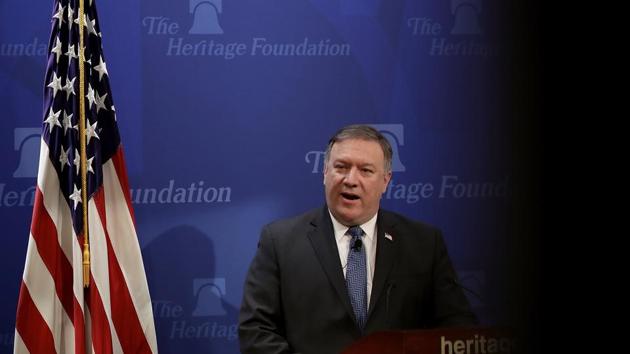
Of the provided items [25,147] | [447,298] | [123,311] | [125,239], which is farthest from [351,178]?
[25,147]

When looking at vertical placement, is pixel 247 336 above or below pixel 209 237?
below

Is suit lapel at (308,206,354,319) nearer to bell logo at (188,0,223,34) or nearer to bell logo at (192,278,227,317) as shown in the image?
bell logo at (192,278,227,317)

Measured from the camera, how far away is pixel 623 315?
0.26 m

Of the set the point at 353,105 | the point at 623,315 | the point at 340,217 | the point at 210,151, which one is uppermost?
the point at 353,105

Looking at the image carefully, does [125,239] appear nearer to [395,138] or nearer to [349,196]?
[349,196]

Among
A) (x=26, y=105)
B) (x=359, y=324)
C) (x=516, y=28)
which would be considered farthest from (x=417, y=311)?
(x=516, y=28)

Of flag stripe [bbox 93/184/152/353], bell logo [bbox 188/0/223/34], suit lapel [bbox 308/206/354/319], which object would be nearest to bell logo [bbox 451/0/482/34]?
bell logo [bbox 188/0/223/34]

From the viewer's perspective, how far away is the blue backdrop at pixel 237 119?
12.5ft

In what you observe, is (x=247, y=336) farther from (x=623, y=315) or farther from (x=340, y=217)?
(x=623, y=315)

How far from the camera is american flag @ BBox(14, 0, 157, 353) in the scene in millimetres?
3281

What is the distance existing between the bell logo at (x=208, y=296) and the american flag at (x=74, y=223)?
19.5 inches

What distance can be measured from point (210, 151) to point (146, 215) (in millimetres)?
484

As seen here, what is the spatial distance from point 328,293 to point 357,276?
14 cm

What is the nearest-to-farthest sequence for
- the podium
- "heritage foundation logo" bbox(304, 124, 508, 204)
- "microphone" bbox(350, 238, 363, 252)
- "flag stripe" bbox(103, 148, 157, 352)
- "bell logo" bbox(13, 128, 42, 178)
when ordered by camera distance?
the podium → "microphone" bbox(350, 238, 363, 252) → "flag stripe" bbox(103, 148, 157, 352) → "bell logo" bbox(13, 128, 42, 178) → "heritage foundation logo" bbox(304, 124, 508, 204)
